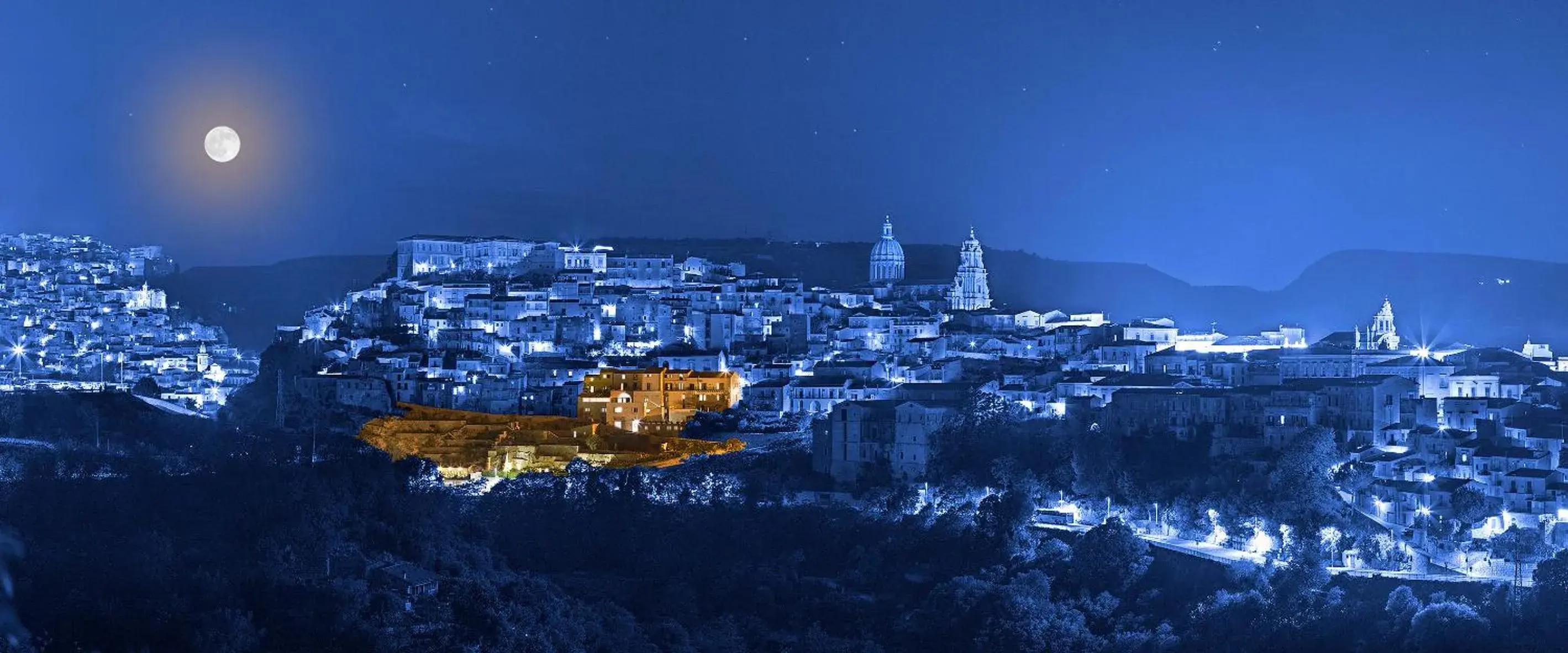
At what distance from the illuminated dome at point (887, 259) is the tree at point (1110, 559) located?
2264 cm

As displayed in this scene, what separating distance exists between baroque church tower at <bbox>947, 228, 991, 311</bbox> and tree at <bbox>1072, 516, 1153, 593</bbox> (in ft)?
57.9

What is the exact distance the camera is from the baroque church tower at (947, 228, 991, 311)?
39094 mm

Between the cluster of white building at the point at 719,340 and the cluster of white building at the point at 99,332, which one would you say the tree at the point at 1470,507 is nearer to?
the cluster of white building at the point at 719,340

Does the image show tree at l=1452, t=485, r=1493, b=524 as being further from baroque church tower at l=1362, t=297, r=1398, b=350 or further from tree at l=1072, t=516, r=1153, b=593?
baroque church tower at l=1362, t=297, r=1398, b=350

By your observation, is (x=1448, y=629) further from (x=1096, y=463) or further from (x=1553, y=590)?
(x=1096, y=463)

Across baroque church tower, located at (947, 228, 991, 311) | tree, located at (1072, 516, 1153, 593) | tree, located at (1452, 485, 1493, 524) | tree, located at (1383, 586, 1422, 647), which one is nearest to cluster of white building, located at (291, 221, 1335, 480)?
baroque church tower, located at (947, 228, 991, 311)

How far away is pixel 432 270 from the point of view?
37844 mm

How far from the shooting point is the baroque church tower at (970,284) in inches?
1539

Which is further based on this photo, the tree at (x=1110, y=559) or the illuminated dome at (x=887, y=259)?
the illuminated dome at (x=887, y=259)

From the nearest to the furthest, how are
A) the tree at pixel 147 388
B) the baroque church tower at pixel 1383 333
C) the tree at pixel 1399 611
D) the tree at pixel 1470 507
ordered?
1. the tree at pixel 1399 611
2. the tree at pixel 1470 507
3. the baroque church tower at pixel 1383 333
4. the tree at pixel 147 388

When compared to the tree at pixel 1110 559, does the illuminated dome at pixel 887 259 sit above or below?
above

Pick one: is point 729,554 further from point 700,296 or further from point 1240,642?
point 700,296

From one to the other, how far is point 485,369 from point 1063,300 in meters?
22.3

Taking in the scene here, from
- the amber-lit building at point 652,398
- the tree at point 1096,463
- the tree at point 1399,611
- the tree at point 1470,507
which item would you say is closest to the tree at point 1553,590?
the tree at point 1399,611
